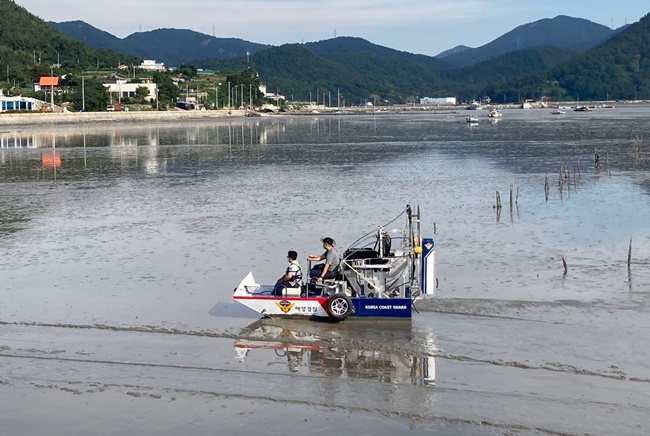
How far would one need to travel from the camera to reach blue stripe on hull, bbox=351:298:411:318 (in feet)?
57.6

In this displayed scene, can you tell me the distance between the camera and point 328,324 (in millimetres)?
17797

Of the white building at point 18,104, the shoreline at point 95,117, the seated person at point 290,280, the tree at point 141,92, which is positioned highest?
the tree at point 141,92

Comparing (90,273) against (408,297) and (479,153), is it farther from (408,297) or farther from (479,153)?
(479,153)

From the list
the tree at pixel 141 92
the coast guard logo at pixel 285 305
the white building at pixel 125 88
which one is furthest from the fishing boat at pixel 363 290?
the white building at pixel 125 88

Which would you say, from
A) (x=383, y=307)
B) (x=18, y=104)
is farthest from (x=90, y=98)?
(x=383, y=307)

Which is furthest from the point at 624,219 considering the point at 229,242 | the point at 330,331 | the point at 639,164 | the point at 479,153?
the point at 479,153

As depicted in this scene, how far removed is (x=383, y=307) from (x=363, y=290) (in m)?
0.78

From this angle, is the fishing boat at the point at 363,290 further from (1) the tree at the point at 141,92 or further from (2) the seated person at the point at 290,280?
(1) the tree at the point at 141,92

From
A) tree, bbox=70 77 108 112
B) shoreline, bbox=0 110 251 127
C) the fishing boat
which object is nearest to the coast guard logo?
the fishing boat

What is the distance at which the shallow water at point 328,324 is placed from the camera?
1338 cm

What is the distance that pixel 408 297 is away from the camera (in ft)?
59.0

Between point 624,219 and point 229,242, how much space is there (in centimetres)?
1432

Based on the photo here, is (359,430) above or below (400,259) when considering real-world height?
below

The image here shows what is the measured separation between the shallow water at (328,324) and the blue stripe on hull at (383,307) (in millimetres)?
274
